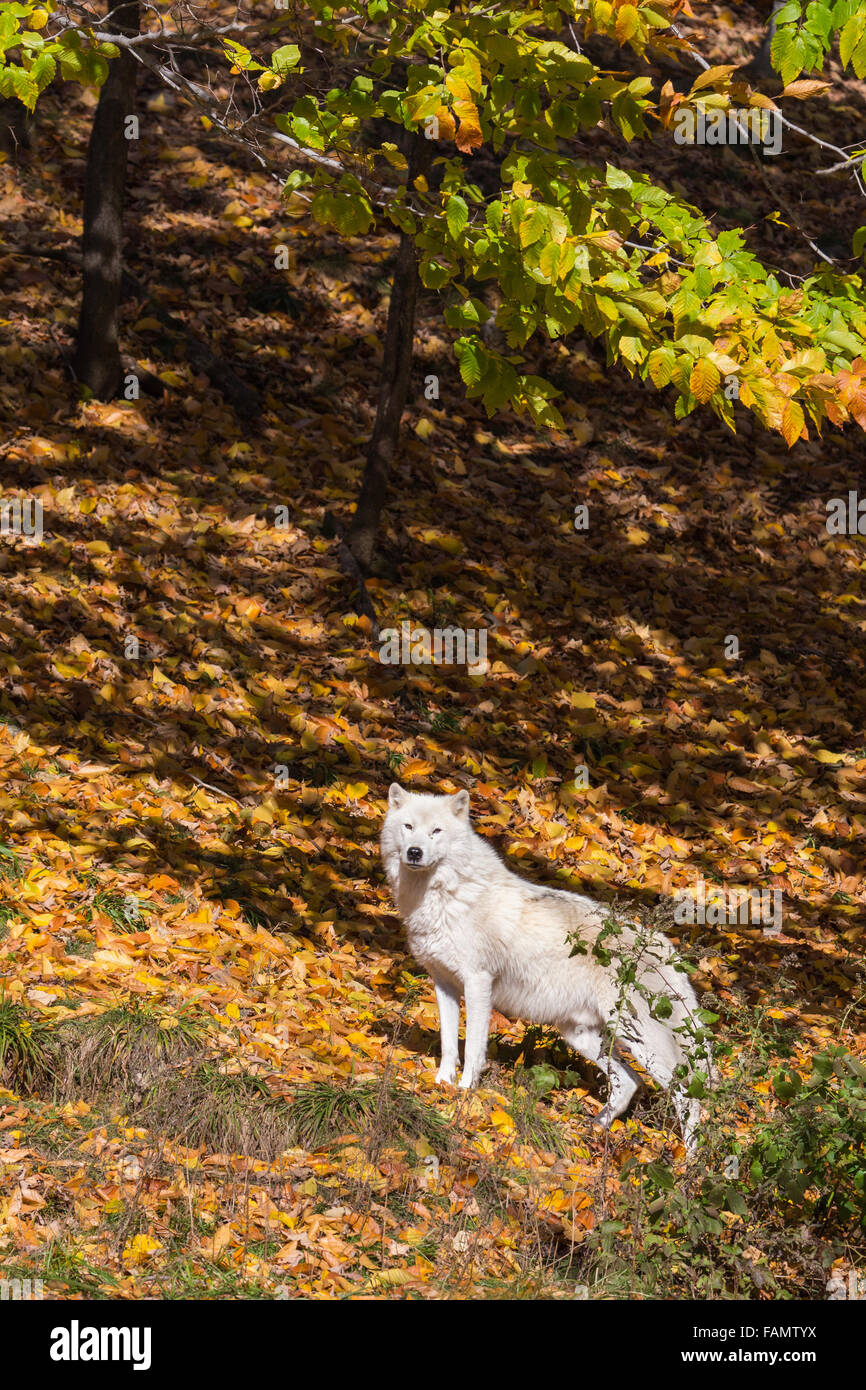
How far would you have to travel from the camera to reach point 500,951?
18.5ft

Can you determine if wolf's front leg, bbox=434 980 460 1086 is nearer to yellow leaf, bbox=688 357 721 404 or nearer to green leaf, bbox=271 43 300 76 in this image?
yellow leaf, bbox=688 357 721 404

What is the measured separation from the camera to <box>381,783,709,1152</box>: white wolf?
548 cm

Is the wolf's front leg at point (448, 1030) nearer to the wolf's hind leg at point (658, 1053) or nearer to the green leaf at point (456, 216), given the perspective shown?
the wolf's hind leg at point (658, 1053)

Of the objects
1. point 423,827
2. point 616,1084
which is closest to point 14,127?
point 423,827

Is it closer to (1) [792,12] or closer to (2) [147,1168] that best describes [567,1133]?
(2) [147,1168]

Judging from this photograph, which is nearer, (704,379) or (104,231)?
(704,379)

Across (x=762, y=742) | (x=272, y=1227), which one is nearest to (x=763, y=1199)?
(x=272, y=1227)

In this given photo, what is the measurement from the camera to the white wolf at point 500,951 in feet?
A: 18.0

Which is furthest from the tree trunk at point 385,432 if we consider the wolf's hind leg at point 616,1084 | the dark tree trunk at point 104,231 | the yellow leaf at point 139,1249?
the yellow leaf at point 139,1249

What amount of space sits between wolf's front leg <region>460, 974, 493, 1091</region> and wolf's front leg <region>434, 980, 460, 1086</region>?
0.26 ft

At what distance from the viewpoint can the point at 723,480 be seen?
→ 1325 centimetres

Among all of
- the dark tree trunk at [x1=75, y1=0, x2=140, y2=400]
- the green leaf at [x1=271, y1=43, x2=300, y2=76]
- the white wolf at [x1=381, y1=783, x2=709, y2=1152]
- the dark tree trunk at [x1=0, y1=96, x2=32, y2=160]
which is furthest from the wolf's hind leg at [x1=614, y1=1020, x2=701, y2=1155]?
the dark tree trunk at [x1=0, y1=96, x2=32, y2=160]

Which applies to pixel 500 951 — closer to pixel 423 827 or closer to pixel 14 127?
pixel 423 827

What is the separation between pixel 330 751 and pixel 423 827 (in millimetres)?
2812
